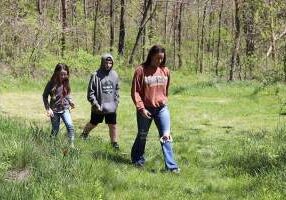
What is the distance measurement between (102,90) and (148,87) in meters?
1.90

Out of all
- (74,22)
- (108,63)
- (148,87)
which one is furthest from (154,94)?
(74,22)

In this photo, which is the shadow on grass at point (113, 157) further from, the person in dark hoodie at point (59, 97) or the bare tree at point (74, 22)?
the bare tree at point (74, 22)

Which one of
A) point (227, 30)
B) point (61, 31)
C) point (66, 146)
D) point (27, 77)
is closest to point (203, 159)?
point (66, 146)

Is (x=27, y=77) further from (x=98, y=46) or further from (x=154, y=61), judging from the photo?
(x=98, y=46)

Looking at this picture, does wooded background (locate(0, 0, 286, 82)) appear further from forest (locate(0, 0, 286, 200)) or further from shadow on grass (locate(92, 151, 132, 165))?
shadow on grass (locate(92, 151, 132, 165))

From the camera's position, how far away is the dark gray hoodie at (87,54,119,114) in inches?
388

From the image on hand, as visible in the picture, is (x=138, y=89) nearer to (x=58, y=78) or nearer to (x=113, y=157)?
(x=113, y=157)

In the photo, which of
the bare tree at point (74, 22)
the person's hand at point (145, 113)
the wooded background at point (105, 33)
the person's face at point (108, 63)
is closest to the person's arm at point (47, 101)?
the person's face at point (108, 63)

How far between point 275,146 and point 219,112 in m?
6.95

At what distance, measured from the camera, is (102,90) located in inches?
389

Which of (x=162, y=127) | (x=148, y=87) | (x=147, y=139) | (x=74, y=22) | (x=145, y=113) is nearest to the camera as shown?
(x=145, y=113)

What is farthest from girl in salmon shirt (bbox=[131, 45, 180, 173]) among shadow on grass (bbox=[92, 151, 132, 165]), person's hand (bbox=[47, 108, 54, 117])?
person's hand (bbox=[47, 108, 54, 117])

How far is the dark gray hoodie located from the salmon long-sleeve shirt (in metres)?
1.75

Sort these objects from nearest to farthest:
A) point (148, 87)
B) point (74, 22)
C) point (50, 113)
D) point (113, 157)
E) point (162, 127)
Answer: point (148, 87) < point (162, 127) < point (113, 157) < point (50, 113) < point (74, 22)
